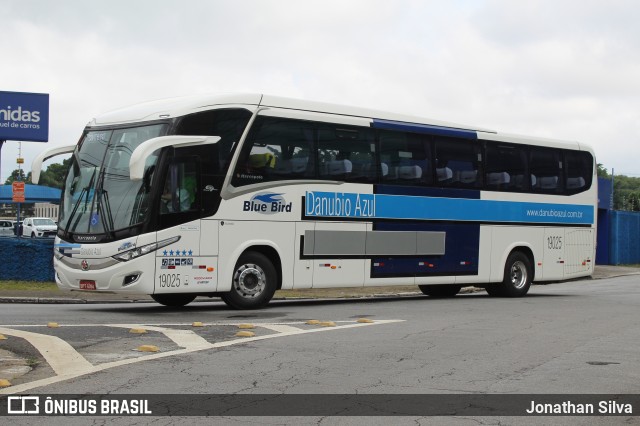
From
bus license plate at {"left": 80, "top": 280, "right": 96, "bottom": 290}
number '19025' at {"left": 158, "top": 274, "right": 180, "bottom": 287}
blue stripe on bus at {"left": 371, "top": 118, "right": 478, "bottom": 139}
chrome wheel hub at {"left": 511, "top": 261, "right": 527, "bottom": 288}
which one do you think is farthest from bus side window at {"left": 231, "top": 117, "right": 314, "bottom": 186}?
chrome wheel hub at {"left": 511, "top": 261, "right": 527, "bottom": 288}

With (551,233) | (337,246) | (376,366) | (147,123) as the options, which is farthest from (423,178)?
(376,366)

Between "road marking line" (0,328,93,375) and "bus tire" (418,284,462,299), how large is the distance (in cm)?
1288

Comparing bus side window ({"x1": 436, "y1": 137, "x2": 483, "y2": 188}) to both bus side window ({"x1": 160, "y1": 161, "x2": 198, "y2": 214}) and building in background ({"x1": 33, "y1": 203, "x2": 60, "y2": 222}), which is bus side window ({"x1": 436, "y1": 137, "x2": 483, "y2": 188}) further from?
building in background ({"x1": 33, "y1": 203, "x2": 60, "y2": 222})

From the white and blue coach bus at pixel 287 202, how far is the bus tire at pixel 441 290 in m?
0.82

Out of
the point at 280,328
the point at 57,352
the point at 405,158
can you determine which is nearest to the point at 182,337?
the point at 280,328

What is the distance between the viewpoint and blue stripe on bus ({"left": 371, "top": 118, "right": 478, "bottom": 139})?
19.8 metres

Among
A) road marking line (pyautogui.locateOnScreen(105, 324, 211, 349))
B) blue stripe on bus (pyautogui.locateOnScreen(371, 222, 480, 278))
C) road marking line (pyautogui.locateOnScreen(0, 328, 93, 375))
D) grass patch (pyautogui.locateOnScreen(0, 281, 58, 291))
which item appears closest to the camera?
road marking line (pyautogui.locateOnScreen(0, 328, 93, 375))

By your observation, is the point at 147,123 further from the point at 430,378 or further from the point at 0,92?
the point at 0,92

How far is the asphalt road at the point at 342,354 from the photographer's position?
8.76 meters

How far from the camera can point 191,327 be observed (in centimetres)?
1373

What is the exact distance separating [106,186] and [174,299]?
317cm

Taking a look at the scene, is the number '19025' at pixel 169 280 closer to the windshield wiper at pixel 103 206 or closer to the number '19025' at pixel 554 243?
the windshield wiper at pixel 103 206

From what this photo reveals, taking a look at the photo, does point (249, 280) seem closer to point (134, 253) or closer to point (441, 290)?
point (134, 253)

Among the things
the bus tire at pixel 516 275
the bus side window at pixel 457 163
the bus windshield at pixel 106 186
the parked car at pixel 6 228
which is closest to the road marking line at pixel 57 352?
the bus windshield at pixel 106 186
